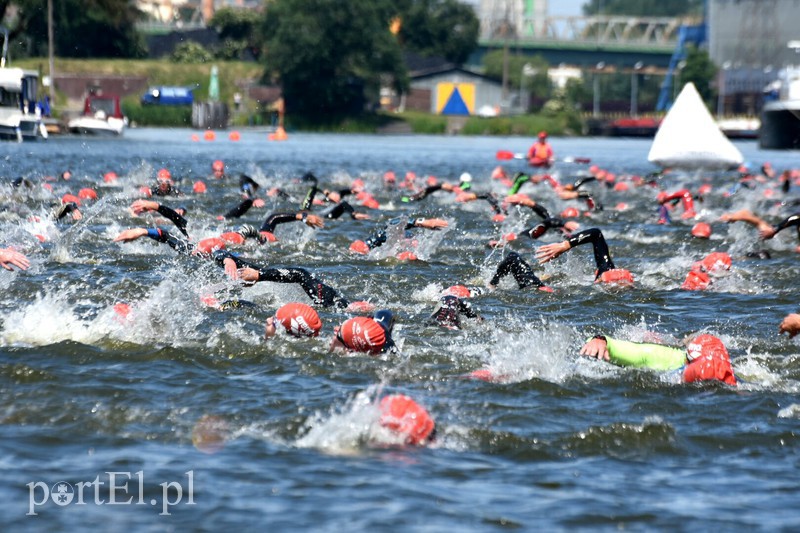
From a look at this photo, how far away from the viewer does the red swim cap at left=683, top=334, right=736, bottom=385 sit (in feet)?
32.6

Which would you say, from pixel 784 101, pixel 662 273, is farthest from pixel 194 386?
pixel 784 101

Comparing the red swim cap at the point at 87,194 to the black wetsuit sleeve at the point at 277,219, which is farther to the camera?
the red swim cap at the point at 87,194

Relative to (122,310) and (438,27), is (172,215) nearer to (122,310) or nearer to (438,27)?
(122,310)

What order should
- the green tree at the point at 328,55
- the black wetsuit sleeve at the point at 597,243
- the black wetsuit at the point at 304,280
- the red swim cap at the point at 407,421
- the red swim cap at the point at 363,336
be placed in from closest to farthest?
the red swim cap at the point at 407,421 < the red swim cap at the point at 363,336 < the black wetsuit at the point at 304,280 < the black wetsuit sleeve at the point at 597,243 < the green tree at the point at 328,55

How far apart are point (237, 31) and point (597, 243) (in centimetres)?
8653

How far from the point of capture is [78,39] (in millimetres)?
Result: 78375

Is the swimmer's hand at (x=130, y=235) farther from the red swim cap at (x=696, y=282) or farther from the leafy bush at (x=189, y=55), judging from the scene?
the leafy bush at (x=189, y=55)

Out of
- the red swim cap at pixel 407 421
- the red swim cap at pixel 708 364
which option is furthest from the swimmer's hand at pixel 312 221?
the red swim cap at pixel 407 421

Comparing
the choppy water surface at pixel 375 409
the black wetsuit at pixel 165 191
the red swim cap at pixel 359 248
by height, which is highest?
the black wetsuit at pixel 165 191

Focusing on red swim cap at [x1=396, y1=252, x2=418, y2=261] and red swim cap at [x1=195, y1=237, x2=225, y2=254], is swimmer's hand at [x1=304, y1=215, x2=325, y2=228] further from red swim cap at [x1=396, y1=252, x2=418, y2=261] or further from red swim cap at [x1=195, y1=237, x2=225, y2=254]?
red swim cap at [x1=396, y1=252, x2=418, y2=261]

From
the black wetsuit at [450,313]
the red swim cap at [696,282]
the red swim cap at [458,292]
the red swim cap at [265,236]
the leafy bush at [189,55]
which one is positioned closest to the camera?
the black wetsuit at [450,313]

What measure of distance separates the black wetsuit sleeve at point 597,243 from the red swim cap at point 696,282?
127cm

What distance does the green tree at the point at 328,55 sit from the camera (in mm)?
84688

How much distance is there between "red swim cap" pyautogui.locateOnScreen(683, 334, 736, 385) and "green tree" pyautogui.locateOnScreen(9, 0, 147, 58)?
49381 mm
